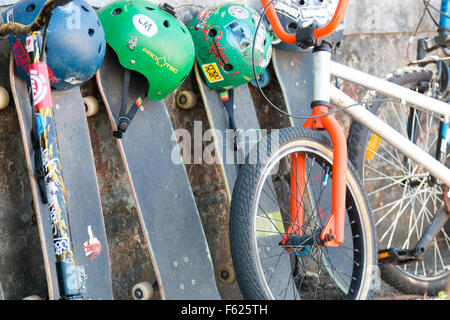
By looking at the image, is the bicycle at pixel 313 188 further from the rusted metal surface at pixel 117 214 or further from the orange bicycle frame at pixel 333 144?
the rusted metal surface at pixel 117 214

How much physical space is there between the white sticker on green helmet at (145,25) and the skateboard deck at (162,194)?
0.20 meters

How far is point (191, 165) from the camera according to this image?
2.88 m

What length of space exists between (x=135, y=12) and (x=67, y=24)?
35 centimetres

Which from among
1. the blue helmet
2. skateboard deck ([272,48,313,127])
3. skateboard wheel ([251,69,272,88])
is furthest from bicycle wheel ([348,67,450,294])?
the blue helmet

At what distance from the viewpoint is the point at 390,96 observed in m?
2.60

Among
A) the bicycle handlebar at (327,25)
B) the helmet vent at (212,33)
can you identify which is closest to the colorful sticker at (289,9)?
the bicycle handlebar at (327,25)

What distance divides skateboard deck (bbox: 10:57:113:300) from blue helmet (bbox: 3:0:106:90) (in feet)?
0.39

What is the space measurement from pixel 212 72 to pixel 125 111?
0.48m

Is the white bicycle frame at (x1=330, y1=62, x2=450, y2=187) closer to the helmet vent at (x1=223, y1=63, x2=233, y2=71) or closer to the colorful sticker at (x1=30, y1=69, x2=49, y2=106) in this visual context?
the helmet vent at (x1=223, y1=63, x2=233, y2=71)

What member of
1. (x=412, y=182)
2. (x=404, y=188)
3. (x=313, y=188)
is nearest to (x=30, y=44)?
(x=313, y=188)

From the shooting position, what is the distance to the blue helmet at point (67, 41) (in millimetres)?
2037

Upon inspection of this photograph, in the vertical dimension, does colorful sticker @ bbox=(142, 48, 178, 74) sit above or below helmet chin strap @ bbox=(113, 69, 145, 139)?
above

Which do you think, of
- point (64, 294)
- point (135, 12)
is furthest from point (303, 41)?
point (64, 294)

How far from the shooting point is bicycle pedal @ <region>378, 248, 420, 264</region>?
2854 mm
